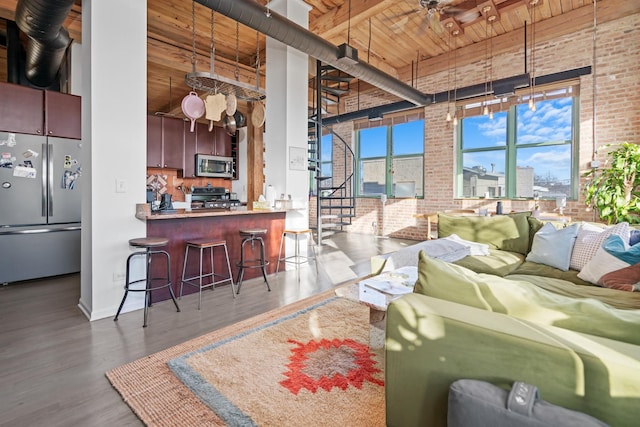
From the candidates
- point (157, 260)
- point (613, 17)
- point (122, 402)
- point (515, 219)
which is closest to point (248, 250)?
point (157, 260)

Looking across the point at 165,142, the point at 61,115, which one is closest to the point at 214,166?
the point at 165,142

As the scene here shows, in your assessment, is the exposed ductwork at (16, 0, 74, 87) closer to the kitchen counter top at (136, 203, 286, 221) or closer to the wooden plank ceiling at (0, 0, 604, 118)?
the wooden plank ceiling at (0, 0, 604, 118)

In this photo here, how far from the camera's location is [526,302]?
48.5 inches

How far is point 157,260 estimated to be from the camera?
3.53 meters

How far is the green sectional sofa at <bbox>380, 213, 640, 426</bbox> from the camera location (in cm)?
94

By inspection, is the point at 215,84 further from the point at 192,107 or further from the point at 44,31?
the point at 44,31

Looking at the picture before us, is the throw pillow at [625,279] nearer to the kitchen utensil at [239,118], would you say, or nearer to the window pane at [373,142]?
the window pane at [373,142]

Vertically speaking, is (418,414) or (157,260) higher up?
(157,260)

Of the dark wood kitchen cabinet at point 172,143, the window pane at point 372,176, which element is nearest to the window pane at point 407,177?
the window pane at point 372,176

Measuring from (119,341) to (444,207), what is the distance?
6690 mm

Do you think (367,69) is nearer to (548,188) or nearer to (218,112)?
(218,112)

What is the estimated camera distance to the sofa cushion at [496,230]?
3.66 m

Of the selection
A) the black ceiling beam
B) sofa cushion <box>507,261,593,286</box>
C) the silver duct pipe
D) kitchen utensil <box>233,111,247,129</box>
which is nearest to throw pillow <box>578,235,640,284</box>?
sofa cushion <box>507,261,593,286</box>

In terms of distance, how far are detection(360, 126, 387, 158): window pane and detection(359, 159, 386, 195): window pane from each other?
0.22 metres
